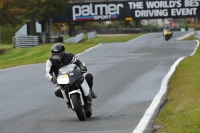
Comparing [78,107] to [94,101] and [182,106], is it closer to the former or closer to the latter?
[182,106]

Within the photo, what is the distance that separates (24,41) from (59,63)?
37.5 metres

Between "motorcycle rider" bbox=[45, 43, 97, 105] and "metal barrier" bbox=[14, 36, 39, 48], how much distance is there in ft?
120

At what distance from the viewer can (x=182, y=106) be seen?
11.4 metres

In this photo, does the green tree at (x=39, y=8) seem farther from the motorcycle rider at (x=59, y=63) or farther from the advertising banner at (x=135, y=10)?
the motorcycle rider at (x=59, y=63)

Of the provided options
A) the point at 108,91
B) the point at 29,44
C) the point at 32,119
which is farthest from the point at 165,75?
the point at 29,44

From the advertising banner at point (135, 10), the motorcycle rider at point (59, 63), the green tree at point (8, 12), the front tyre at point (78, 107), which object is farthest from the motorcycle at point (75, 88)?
the advertising banner at point (135, 10)

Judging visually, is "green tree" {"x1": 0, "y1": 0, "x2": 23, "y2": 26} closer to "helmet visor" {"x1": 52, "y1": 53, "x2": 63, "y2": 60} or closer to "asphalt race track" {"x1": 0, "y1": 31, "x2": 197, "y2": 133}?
"asphalt race track" {"x1": 0, "y1": 31, "x2": 197, "y2": 133}

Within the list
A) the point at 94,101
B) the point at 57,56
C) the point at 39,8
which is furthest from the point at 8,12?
the point at 57,56

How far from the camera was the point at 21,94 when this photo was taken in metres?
15.1

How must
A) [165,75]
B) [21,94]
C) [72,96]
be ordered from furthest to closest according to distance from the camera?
1. [165,75]
2. [21,94]
3. [72,96]

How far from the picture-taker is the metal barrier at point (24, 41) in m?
47.2

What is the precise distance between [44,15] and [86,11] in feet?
13.0

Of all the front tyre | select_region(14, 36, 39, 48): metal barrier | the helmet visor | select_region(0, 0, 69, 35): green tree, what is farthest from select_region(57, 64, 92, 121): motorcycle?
select_region(0, 0, 69, 35): green tree

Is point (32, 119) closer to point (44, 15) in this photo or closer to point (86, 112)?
point (86, 112)
